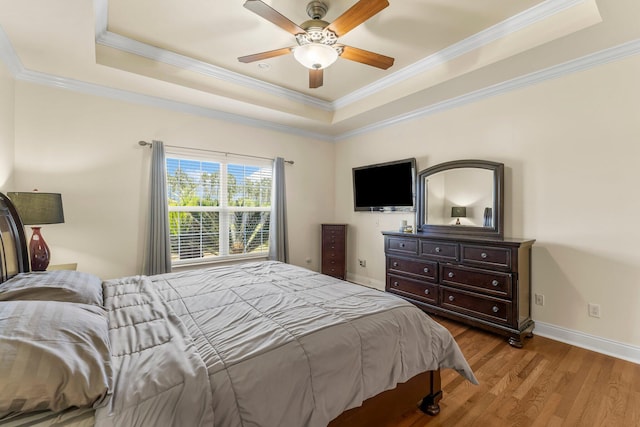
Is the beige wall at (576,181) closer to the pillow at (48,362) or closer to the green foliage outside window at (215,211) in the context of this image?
the green foliage outside window at (215,211)

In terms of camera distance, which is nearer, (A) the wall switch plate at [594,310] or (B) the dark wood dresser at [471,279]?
(A) the wall switch plate at [594,310]

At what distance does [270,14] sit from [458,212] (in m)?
2.87

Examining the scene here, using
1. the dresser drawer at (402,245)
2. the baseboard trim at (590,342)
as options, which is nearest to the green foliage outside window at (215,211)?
the dresser drawer at (402,245)

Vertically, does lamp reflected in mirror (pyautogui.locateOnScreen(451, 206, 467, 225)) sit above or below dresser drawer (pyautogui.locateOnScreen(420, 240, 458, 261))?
above

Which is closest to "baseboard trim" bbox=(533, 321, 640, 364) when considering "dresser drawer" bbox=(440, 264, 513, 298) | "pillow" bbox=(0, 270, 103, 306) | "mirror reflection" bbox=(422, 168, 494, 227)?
"dresser drawer" bbox=(440, 264, 513, 298)

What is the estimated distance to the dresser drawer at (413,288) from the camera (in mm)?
3318

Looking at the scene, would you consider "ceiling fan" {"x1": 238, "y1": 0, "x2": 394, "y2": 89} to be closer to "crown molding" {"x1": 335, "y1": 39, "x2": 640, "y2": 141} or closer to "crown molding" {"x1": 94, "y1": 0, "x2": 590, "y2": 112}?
"crown molding" {"x1": 94, "y1": 0, "x2": 590, "y2": 112}

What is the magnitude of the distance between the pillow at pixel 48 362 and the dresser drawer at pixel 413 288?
3.07m

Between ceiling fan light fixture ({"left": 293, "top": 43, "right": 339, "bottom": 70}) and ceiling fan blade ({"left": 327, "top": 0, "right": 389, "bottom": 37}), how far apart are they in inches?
5.8

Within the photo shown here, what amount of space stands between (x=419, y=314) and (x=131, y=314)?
169 cm

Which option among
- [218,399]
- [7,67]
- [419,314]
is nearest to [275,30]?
[7,67]

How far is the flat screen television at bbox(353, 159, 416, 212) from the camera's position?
13.3 feet

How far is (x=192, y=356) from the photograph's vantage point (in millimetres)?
1146

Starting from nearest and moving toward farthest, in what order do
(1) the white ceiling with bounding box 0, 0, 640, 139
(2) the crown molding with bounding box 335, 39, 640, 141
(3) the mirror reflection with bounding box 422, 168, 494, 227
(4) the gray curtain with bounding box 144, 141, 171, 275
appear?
(1) the white ceiling with bounding box 0, 0, 640, 139 < (2) the crown molding with bounding box 335, 39, 640, 141 < (3) the mirror reflection with bounding box 422, 168, 494, 227 < (4) the gray curtain with bounding box 144, 141, 171, 275
